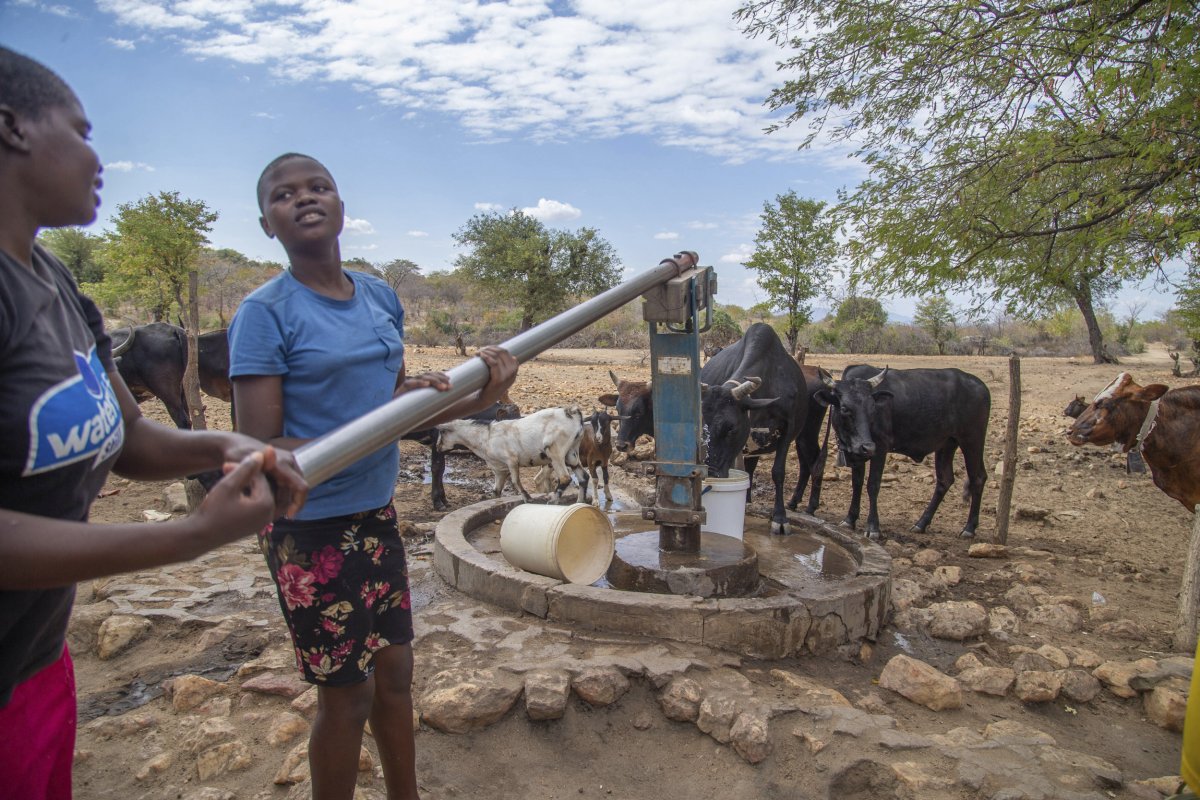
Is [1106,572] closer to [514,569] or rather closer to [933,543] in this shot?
[933,543]

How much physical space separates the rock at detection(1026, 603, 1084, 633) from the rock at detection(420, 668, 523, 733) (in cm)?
380

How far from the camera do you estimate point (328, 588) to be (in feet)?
6.99

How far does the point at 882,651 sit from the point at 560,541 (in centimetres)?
211

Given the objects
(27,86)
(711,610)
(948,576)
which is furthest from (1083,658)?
(27,86)

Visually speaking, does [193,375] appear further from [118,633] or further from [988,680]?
[988,680]

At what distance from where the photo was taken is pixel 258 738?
3.19 meters

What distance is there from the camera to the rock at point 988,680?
4.05 metres

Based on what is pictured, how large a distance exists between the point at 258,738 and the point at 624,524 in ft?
11.6

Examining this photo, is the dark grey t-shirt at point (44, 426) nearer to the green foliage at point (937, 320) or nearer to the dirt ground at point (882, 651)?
the dirt ground at point (882, 651)

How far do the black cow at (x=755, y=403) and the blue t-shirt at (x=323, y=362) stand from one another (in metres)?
3.87

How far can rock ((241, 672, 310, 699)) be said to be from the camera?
3.50m

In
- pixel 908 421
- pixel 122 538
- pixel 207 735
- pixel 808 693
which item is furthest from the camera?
pixel 908 421

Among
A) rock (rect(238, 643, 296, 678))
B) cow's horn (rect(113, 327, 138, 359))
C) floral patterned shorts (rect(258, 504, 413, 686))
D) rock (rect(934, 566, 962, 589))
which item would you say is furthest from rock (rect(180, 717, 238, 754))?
cow's horn (rect(113, 327, 138, 359))

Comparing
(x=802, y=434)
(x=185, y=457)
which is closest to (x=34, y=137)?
(x=185, y=457)
